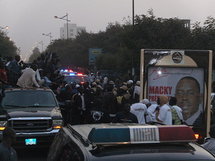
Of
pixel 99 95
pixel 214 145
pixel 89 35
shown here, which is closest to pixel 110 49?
pixel 89 35

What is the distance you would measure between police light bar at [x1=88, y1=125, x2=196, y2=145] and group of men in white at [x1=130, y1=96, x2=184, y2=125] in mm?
A: 6007

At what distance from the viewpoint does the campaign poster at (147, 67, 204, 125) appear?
11.1 meters

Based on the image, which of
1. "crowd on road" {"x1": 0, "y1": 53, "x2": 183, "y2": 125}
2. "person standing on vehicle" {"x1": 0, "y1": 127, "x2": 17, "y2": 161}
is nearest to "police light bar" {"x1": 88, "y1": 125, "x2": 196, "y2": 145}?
"person standing on vehicle" {"x1": 0, "y1": 127, "x2": 17, "y2": 161}

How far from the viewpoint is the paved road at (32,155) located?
37.6 feet

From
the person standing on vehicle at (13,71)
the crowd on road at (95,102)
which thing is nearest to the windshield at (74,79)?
the crowd on road at (95,102)

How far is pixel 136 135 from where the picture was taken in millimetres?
3568

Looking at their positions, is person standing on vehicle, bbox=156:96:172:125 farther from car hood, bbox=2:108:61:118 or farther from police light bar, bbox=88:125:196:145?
police light bar, bbox=88:125:196:145

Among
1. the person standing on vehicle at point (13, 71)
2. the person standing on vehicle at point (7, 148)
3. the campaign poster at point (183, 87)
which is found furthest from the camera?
the person standing on vehicle at point (13, 71)

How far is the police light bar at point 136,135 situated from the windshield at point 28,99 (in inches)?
353

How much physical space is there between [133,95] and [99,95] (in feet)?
5.27

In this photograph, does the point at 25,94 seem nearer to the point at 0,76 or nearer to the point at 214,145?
the point at 0,76

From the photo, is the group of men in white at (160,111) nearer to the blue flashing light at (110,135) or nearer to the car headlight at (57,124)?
the car headlight at (57,124)

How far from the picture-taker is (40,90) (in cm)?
1305

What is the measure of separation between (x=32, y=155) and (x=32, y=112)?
1.19m
